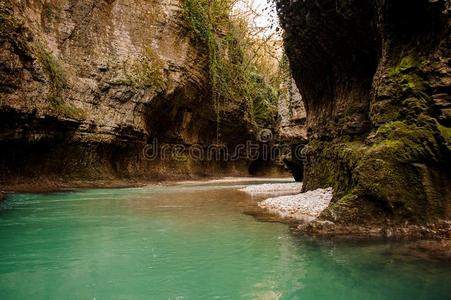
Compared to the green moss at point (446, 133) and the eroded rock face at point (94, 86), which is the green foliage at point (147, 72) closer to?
the eroded rock face at point (94, 86)

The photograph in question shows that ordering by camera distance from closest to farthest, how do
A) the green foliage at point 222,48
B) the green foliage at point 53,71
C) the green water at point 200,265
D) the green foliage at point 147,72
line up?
1. the green water at point 200,265
2. the green foliage at point 53,71
3. the green foliage at point 147,72
4. the green foliage at point 222,48

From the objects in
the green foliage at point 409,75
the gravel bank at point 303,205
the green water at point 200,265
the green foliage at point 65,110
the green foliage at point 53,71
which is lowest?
the green water at point 200,265

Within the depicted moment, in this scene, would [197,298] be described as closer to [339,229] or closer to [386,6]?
[339,229]

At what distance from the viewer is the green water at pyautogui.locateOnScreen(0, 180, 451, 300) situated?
130 inches

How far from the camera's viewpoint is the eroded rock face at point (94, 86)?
14367mm

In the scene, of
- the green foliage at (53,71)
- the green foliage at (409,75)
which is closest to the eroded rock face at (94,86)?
the green foliage at (53,71)

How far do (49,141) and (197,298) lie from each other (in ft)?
48.5

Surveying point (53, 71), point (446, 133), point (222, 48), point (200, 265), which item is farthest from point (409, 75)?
point (222, 48)

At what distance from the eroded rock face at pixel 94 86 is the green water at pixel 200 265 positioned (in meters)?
9.17

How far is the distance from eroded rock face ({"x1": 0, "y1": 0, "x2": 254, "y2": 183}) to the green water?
30.1 feet

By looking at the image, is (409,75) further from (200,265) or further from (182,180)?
(182,180)

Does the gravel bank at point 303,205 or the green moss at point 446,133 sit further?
the gravel bank at point 303,205

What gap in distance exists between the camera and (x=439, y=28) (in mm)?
5625

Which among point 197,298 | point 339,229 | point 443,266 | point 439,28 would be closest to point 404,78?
point 439,28
